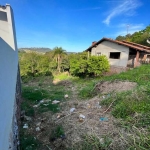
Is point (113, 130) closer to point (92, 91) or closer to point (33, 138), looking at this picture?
point (33, 138)

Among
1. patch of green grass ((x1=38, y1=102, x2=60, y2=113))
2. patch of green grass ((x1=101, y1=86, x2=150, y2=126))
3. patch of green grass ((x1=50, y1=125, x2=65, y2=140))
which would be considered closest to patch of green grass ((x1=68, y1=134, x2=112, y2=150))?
patch of green grass ((x1=50, y1=125, x2=65, y2=140))

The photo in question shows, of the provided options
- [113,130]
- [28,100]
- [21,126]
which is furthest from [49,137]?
[28,100]

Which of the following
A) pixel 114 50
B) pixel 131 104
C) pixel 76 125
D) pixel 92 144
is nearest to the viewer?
pixel 92 144

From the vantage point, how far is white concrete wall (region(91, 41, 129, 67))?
1123cm

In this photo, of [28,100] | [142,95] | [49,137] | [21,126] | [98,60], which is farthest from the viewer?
[98,60]

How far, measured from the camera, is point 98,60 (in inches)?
369

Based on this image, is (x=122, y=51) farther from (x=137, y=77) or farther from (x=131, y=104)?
(x=131, y=104)

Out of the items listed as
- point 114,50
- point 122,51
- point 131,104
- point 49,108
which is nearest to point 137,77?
point 131,104

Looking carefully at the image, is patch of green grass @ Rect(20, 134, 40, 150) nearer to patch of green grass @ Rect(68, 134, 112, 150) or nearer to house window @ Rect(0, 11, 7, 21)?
patch of green grass @ Rect(68, 134, 112, 150)

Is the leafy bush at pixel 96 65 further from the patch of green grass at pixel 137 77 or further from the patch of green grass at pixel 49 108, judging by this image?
the patch of green grass at pixel 49 108

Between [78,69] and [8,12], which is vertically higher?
[8,12]

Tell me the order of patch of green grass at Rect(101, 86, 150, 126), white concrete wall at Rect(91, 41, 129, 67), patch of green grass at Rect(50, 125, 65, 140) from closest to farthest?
1. patch of green grass at Rect(50, 125, 65, 140)
2. patch of green grass at Rect(101, 86, 150, 126)
3. white concrete wall at Rect(91, 41, 129, 67)

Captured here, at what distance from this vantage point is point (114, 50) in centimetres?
1201

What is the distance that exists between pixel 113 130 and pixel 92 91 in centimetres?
297
